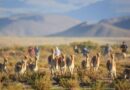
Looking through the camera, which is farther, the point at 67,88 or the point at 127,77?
the point at 127,77

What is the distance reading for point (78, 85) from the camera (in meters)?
20.0

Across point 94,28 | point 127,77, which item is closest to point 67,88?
point 127,77

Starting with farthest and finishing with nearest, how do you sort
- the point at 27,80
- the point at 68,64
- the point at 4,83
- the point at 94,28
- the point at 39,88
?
the point at 94,28 → the point at 68,64 → the point at 27,80 → the point at 4,83 → the point at 39,88

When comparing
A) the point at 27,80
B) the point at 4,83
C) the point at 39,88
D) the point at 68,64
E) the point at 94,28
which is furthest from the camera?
the point at 94,28

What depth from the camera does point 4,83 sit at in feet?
66.8

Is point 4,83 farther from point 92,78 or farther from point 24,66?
point 92,78

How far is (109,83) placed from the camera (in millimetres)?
21031

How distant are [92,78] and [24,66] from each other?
10.6ft

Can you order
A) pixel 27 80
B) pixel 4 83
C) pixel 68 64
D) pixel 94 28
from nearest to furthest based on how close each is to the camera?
pixel 4 83 < pixel 27 80 < pixel 68 64 < pixel 94 28

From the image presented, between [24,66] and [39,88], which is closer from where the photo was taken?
[39,88]

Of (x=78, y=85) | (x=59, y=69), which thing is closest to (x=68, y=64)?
(x=59, y=69)

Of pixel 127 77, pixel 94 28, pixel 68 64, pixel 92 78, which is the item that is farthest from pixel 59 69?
pixel 94 28

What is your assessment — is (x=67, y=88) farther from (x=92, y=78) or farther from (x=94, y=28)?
(x=94, y=28)

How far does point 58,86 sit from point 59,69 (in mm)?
3310
